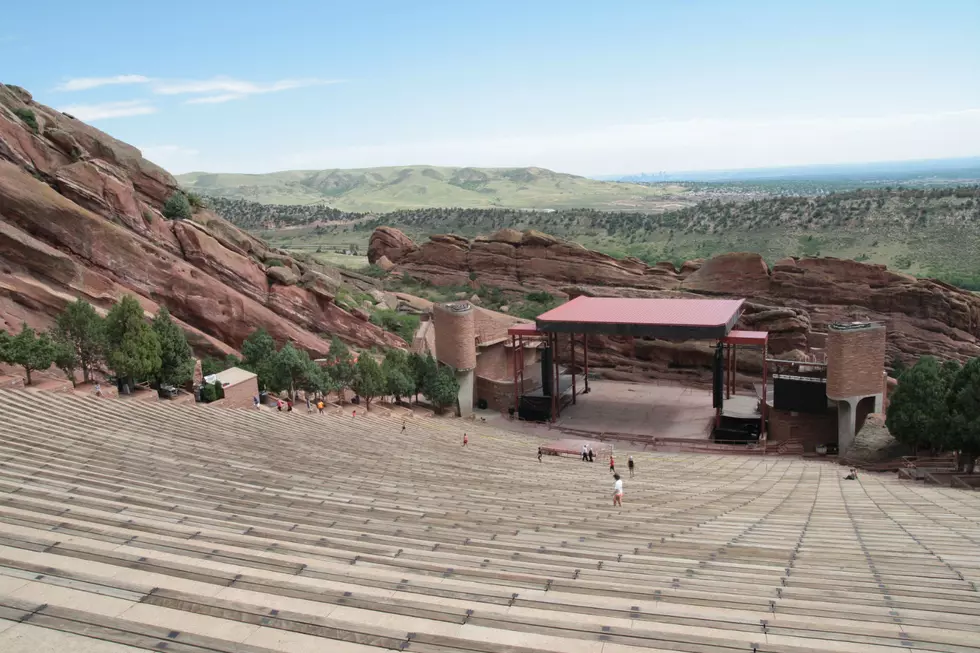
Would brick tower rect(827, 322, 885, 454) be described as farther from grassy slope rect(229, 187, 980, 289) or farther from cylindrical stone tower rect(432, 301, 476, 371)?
grassy slope rect(229, 187, 980, 289)

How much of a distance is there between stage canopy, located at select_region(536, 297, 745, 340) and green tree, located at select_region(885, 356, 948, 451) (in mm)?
8042

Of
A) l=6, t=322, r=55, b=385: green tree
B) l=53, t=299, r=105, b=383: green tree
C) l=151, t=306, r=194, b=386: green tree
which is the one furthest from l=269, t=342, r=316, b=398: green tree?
l=6, t=322, r=55, b=385: green tree

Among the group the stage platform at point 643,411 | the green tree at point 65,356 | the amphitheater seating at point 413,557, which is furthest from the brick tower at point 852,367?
the green tree at point 65,356

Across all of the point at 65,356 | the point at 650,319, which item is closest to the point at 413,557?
the point at 65,356

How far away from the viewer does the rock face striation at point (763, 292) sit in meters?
45.4

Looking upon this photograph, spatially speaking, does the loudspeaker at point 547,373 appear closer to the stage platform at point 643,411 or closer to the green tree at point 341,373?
the stage platform at point 643,411

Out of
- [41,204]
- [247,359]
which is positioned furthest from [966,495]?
[41,204]

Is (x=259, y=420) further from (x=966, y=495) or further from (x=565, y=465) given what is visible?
(x=966, y=495)

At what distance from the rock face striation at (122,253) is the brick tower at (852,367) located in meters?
25.1

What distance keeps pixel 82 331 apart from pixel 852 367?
31.8 m

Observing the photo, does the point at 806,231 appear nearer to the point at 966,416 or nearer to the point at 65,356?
the point at 966,416

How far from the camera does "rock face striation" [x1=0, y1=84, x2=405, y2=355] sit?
3075cm

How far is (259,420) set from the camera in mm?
22516

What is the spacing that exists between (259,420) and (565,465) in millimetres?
10392
